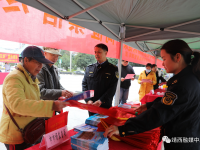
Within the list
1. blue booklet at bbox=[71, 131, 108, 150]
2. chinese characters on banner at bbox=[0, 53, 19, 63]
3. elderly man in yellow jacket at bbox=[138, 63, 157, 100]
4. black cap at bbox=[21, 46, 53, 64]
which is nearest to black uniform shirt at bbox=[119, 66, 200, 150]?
blue booklet at bbox=[71, 131, 108, 150]

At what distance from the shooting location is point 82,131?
1.07 metres

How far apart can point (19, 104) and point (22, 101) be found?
28 millimetres

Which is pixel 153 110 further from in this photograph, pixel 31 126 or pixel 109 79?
pixel 109 79

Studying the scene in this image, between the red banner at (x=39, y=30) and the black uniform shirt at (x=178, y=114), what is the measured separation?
5.75 ft

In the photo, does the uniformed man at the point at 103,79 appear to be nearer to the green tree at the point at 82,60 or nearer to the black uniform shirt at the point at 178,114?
the black uniform shirt at the point at 178,114

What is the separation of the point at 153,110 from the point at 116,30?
314cm

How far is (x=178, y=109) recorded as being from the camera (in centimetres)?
91

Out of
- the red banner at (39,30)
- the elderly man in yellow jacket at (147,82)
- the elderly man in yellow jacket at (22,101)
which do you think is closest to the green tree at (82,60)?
the elderly man in yellow jacket at (147,82)

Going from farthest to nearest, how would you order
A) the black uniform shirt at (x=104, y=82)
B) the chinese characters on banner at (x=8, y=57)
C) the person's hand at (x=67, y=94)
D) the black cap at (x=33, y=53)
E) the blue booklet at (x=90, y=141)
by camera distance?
the chinese characters on banner at (x=8, y=57) → the black uniform shirt at (x=104, y=82) → the person's hand at (x=67, y=94) → the black cap at (x=33, y=53) → the blue booklet at (x=90, y=141)

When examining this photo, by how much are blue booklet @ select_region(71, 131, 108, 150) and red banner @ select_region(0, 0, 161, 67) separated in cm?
153

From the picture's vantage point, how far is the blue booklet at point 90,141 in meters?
0.85

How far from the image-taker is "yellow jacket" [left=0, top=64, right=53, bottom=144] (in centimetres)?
95

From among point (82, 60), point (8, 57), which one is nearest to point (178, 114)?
point (8, 57)

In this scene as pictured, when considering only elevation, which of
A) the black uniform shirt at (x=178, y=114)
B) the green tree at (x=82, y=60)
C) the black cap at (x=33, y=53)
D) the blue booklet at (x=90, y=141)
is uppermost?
the green tree at (x=82, y=60)
